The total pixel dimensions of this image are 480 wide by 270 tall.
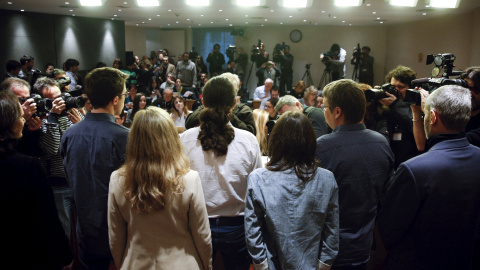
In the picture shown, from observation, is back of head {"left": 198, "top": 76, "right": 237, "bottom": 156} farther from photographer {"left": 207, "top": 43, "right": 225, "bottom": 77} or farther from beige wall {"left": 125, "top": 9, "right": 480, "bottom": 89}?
photographer {"left": 207, "top": 43, "right": 225, "bottom": 77}

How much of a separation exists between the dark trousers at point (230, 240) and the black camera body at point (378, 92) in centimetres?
147

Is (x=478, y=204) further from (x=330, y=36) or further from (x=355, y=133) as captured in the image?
(x=330, y=36)

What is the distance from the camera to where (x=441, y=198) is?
1.55m

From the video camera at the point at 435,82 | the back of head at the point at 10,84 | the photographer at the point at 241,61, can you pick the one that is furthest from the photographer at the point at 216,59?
the back of head at the point at 10,84

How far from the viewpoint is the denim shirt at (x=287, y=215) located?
5.51ft

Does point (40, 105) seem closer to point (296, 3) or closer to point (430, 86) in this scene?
point (430, 86)

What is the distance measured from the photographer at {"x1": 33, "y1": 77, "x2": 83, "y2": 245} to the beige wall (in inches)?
393

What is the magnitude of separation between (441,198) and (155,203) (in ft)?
3.92

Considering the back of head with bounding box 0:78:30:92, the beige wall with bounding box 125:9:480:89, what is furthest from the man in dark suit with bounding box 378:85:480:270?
the beige wall with bounding box 125:9:480:89

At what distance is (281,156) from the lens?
174 cm

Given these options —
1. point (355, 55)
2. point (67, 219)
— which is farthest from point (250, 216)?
point (355, 55)

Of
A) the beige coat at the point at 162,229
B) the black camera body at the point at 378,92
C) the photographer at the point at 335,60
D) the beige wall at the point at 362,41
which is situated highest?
the beige wall at the point at 362,41

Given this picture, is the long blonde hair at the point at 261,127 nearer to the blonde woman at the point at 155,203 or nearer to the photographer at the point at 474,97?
the photographer at the point at 474,97

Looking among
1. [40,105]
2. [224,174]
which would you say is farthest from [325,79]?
[224,174]
